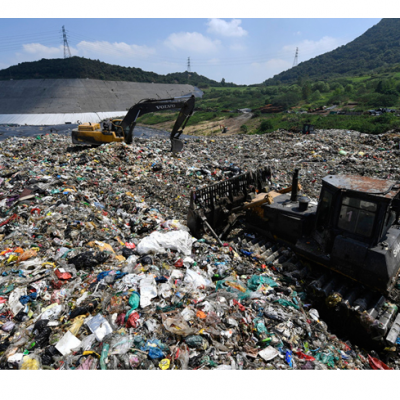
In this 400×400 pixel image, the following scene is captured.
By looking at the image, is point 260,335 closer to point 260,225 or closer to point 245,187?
point 260,225

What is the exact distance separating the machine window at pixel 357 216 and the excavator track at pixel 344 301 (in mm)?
860

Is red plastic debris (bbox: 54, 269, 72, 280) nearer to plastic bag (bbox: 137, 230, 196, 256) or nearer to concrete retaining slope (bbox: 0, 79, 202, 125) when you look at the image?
plastic bag (bbox: 137, 230, 196, 256)

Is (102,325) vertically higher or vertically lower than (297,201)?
lower

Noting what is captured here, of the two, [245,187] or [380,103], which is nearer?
[245,187]

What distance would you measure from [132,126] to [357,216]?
32.5ft

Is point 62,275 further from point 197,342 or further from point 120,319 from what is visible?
point 197,342

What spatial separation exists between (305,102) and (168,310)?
41557 mm

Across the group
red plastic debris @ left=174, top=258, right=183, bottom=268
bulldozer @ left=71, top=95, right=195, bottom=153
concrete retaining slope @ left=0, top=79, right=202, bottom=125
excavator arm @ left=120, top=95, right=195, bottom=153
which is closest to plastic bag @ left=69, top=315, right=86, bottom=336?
red plastic debris @ left=174, top=258, right=183, bottom=268

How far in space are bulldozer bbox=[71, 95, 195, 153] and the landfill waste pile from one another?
417 centimetres

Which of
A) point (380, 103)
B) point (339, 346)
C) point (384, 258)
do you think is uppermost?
point (380, 103)

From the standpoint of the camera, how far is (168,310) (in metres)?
3.13

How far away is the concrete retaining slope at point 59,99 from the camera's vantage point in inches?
1133

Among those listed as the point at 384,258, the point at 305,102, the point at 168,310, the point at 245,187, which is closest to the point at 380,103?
the point at 305,102

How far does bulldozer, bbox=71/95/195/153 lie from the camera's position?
427 inches
